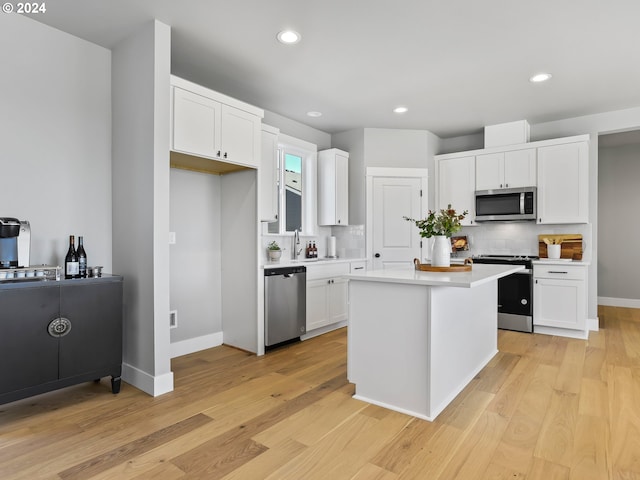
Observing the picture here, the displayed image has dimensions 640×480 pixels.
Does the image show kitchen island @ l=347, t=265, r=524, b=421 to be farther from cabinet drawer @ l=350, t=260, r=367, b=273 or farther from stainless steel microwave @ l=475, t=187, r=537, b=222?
stainless steel microwave @ l=475, t=187, r=537, b=222

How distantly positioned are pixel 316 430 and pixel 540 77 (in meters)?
3.66

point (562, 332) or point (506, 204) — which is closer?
point (562, 332)

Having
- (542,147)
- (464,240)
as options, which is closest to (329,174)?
(464,240)

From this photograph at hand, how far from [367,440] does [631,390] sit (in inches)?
84.7

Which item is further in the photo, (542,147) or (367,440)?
(542,147)

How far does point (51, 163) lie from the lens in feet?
9.05

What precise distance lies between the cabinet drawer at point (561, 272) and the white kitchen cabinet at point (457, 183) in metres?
1.07

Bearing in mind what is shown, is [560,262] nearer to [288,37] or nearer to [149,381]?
[288,37]

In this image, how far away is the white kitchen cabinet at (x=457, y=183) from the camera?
5.20m

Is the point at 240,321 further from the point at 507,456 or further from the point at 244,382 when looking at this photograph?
the point at 507,456

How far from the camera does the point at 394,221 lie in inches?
205

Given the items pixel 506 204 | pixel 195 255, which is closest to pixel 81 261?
pixel 195 255

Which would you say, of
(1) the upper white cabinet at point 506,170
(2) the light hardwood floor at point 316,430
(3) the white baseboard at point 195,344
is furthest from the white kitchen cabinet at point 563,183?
(3) the white baseboard at point 195,344

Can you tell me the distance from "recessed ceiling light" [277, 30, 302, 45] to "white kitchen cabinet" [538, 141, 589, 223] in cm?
344
